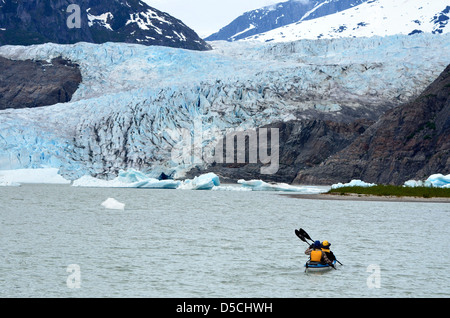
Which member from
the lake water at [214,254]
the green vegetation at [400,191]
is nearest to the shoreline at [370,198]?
the green vegetation at [400,191]

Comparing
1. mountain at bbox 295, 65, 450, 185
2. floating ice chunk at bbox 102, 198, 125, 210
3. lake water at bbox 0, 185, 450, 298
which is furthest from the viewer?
mountain at bbox 295, 65, 450, 185

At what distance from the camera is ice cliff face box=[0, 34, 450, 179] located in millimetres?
60156

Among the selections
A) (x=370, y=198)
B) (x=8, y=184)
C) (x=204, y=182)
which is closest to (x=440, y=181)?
(x=370, y=198)

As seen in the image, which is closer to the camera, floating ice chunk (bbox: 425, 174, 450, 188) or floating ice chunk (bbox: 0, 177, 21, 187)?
floating ice chunk (bbox: 425, 174, 450, 188)

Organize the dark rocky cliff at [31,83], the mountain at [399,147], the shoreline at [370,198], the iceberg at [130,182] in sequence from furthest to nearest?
1. the dark rocky cliff at [31,83]
2. the mountain at [399,147]
3. the iceberg at [130,182]
4. the shoreline at [370,198]

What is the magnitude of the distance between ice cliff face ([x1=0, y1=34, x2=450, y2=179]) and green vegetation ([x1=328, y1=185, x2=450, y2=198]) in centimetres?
2033

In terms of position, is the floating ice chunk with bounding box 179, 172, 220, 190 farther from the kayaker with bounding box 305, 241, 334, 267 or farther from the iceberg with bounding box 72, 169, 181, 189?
the kayaker with bounding box 305, 241, 334, 267

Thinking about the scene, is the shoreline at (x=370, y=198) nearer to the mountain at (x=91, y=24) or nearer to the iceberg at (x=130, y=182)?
the iceberg at (x=130, y=182)

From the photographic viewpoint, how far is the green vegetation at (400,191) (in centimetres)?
3988

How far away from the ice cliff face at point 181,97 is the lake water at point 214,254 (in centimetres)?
2847

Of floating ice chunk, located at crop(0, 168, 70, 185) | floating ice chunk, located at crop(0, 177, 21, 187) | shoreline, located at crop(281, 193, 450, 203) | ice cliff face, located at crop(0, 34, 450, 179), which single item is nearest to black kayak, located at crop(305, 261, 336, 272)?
shoreline, located at crop(281, 193, 450, 203)

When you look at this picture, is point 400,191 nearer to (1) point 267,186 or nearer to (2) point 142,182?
(1) point 267,186

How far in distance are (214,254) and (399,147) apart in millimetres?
44451

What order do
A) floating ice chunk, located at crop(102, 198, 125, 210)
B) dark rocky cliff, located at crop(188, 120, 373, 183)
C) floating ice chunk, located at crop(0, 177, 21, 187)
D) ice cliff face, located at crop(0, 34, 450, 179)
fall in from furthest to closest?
dark rocky cliff, located at crop(188, 120, 373, 183) < ice cliff face, located at crop(0, 34, 450, 179) < floating ice chunk, located at crop(0, 177, 21, 187) < floating ice chunk, located at crop(102, 198, 125, 210)
